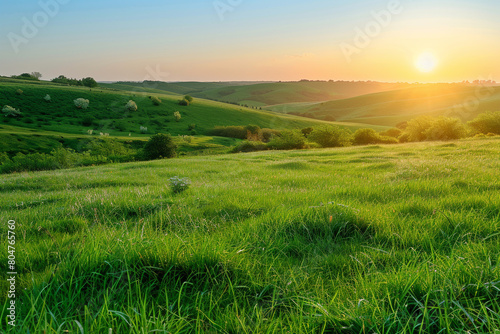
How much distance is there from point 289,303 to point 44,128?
11856 cm

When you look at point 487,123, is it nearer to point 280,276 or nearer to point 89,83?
point 280,276

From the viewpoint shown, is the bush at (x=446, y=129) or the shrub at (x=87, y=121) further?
the shrub at (x=87, y=121)

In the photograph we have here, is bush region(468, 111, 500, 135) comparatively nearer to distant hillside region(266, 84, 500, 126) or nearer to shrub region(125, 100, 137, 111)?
distant hillside region(266, 84, 500, 126)

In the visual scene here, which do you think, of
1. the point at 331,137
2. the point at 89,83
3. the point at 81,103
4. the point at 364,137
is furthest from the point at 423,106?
the point at 89,83

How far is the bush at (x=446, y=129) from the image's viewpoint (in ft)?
139

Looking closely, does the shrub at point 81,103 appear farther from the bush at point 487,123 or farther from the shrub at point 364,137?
the bush at point 487,123

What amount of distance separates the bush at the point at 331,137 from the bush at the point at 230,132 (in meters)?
67.0

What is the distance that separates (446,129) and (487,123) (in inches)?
568

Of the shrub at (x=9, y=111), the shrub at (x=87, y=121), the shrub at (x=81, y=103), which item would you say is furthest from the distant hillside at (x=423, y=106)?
the shrub at (x=9, y=111)

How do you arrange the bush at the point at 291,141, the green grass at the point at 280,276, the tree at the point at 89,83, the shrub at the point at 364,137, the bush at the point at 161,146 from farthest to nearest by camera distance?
the tree at the point at 89,83 < the shrub at the point at 364,137 < the bush at the point at 161,146 < the bush at the point at 291,141 < the green grass at the point at 280,276

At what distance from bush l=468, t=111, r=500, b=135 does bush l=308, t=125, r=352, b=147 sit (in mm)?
24076

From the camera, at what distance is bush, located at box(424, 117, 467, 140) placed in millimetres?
42344

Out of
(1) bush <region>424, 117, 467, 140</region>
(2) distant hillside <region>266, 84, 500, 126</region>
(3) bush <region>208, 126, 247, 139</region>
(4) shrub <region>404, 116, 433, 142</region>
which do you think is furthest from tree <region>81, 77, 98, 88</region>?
(1) bush <region>424, 117, 467, 140</region>

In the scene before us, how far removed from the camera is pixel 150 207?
5.70 m
